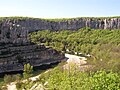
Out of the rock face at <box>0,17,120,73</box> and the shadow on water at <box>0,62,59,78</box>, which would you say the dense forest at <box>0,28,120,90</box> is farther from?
the rock face at <box>0,17,120,73</box>

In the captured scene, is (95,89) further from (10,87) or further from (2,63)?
(2,63)

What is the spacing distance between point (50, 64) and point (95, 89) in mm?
62457

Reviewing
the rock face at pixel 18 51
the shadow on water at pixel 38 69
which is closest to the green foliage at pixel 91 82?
the shadow on water at pixel 38 69

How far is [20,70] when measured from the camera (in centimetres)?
9069

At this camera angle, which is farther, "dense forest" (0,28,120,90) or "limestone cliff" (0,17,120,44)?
"limestone cliff" (0,17,120,44)

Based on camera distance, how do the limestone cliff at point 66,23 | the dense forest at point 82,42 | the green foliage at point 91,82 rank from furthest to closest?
the limestone cliff at point 66,23
the dense forest at point 82,42
the green foliage at point 91,82

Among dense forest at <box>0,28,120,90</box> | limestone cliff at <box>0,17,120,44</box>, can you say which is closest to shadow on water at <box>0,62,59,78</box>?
dense forest at <box>0,28,120,90</box>

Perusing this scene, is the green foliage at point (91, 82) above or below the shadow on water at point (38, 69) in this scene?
above

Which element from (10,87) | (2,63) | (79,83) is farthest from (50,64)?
(79,83)

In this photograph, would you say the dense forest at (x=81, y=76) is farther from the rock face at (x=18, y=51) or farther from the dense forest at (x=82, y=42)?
the rock face at (x=18, y=51)

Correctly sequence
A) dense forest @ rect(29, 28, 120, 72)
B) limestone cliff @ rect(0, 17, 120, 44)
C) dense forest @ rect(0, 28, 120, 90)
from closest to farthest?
1. dense forest @ rect(0, 28, 120, 90)
2. dense forest @ rect(29, 28, 120, 72)
3. limestone cliff @ rect(0, 17, 120, 44)

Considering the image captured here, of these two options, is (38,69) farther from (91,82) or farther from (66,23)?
(66,23)

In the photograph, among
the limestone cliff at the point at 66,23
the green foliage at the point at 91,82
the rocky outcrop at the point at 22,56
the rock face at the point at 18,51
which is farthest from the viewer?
the limestone cliff at the point at 66,23

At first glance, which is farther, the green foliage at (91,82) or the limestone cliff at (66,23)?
the limestone cliff at (66,23)
